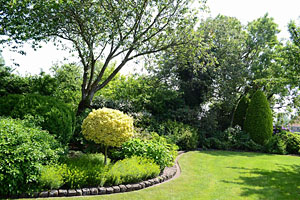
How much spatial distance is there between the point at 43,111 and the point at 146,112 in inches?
263

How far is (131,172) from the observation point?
223 inches

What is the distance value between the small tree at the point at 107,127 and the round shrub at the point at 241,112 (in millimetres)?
12425

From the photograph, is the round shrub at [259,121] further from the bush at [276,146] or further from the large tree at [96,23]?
the large tree at [96,23]

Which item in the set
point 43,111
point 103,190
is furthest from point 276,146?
point 43,111

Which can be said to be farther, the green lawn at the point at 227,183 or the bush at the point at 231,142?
the bush at the point at 231,142

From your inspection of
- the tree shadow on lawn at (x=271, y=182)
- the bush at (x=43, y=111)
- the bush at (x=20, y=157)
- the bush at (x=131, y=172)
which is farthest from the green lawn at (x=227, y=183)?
the bush at (x=43, y=111)

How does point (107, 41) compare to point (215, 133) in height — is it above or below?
above

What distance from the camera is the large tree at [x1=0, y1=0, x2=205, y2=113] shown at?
9266 mm

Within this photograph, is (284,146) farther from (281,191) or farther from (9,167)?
(9,167)

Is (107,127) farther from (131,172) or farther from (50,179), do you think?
(50,179)

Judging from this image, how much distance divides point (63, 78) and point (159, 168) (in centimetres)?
767

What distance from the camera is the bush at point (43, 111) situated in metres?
6.49

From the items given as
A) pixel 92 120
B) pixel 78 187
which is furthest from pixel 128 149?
pixel 78 187

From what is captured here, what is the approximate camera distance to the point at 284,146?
12875mm
